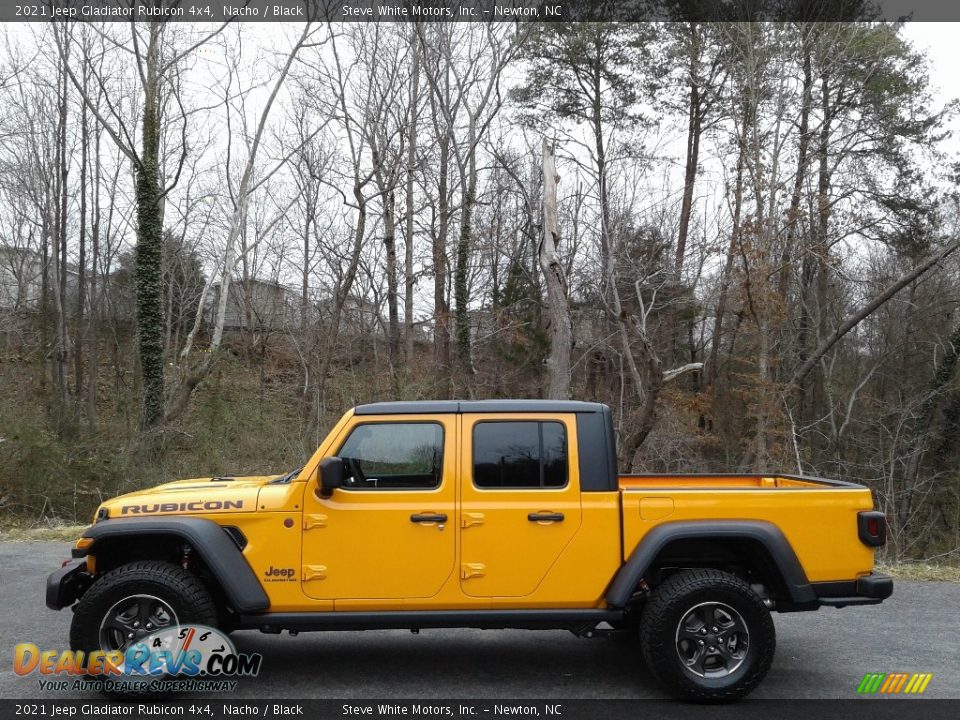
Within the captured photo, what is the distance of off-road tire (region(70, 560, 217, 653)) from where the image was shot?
4.97 m

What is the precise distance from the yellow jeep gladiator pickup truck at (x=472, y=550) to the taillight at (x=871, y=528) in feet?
0.04

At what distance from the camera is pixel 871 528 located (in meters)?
5.21

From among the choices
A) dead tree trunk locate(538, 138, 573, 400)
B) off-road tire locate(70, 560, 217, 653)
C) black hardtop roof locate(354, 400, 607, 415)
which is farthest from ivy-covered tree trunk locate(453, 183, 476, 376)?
off-road tire locate(70, 560, 217, 653)

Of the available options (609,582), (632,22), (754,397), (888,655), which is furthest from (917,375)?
(609,582)

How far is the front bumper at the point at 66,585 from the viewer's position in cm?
514

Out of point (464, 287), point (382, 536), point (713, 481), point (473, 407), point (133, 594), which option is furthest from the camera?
point (464, 287)

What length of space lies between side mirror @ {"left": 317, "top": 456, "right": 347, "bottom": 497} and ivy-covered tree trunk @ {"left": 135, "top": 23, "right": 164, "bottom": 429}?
47.8 feet

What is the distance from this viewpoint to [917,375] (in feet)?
81.1

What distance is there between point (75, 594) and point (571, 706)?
10.6 ft

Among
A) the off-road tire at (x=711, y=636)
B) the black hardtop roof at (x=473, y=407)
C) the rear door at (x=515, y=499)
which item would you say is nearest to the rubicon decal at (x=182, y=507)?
the black hardtop roof at (x=473, y=407)

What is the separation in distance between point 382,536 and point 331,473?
51 centimetres

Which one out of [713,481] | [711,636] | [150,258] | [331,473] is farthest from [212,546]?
[150,258]

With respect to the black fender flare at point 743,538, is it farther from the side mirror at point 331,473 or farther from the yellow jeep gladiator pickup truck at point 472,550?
the side mirror at point 331,473

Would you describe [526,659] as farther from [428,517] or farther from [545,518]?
[428,517]
